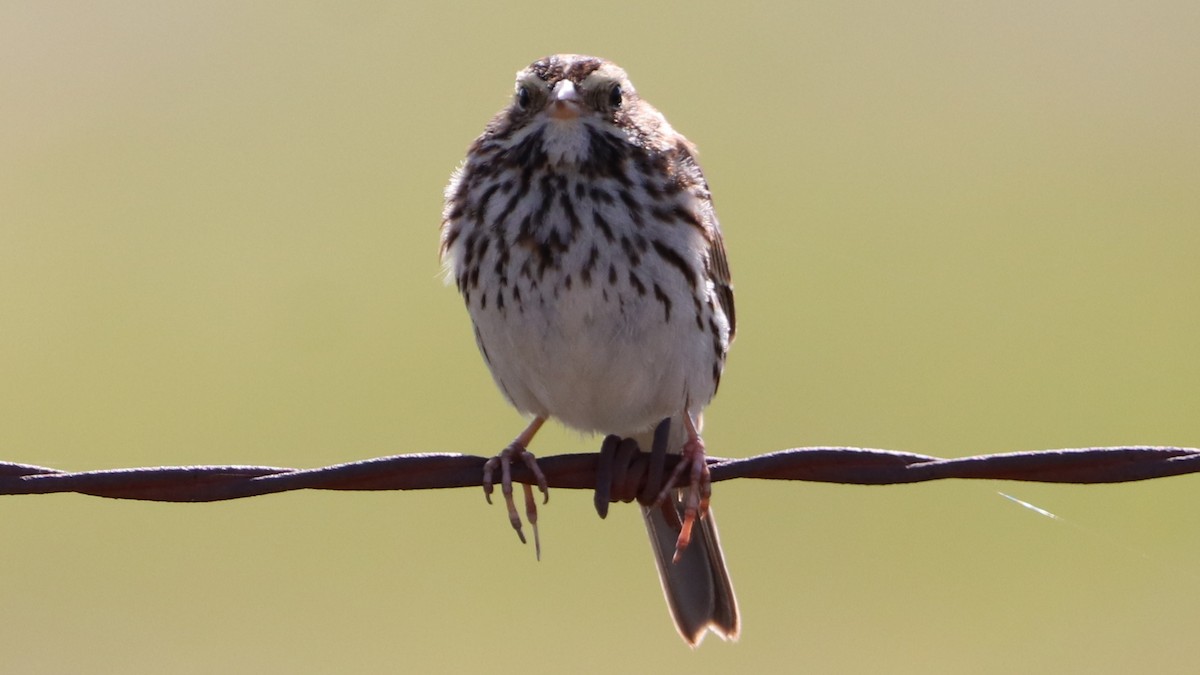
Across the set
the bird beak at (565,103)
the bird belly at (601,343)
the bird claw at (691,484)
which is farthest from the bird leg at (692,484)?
the bird beak at (565,103)

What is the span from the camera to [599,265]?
6.06m

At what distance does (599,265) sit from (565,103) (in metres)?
0.57

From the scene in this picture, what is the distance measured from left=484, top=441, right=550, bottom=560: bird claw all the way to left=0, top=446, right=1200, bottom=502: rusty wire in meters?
0.33

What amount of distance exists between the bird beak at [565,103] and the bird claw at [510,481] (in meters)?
1.10

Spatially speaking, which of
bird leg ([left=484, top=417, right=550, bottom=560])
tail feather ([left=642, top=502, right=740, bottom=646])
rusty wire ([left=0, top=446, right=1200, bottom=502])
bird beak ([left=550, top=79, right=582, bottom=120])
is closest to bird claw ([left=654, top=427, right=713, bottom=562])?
bird leg ([left=484, top=417, right=550, bottom=560])

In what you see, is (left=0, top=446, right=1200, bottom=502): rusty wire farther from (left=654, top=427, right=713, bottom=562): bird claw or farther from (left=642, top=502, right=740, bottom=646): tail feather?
(left=642, top=502, right=740, bottom=646): tail feather

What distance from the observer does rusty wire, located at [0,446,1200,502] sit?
446 centimetres

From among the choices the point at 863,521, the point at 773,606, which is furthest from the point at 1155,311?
the point at 773,606

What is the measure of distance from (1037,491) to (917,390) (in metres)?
1.27

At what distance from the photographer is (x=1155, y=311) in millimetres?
13867

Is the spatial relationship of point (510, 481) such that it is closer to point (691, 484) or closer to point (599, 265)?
point (691, 484)

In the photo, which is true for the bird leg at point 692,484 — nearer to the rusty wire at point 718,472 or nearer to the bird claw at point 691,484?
the bird claw at point 691,484

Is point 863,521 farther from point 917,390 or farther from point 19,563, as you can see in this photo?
point 19,563

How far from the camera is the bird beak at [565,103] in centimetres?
621
